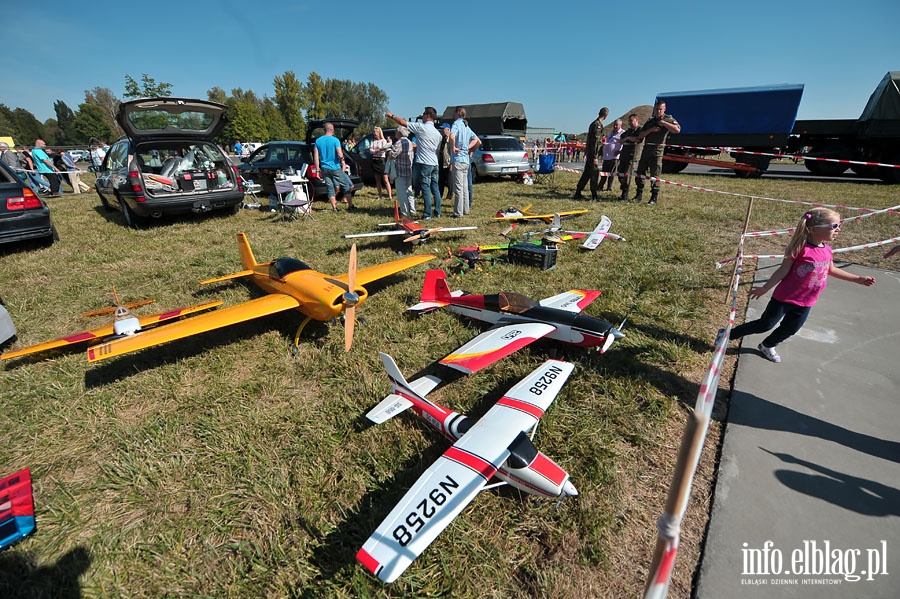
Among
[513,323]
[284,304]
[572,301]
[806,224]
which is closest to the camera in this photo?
[806,224]

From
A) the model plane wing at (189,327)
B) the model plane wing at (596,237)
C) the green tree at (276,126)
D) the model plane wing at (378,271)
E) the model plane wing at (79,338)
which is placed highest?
the green tree at (276,126)

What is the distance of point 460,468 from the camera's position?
213 cm

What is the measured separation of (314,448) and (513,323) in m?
2.26

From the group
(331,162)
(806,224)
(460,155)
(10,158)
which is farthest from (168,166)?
(806,224)

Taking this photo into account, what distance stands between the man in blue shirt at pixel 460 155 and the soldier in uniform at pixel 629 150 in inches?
179

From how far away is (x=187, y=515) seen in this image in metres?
2.29

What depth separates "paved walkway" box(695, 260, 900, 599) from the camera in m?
1.89

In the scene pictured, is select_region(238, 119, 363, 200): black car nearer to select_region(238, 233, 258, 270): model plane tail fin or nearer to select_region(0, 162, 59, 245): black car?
select_region(0, 162, 59, 245): black car

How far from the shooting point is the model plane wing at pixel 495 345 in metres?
3.01

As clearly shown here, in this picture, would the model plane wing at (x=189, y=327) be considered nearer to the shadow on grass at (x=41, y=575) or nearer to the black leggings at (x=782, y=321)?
the shadow on grass at (x=41, y=575)

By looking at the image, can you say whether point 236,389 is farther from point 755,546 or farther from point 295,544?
point 755,546

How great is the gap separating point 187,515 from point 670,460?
3.34 m

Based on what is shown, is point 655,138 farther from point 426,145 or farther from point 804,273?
point 804,273

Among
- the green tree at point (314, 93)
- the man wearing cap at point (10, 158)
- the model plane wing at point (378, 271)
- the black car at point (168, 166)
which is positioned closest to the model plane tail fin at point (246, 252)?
the model plane wing at point (378, 271)
